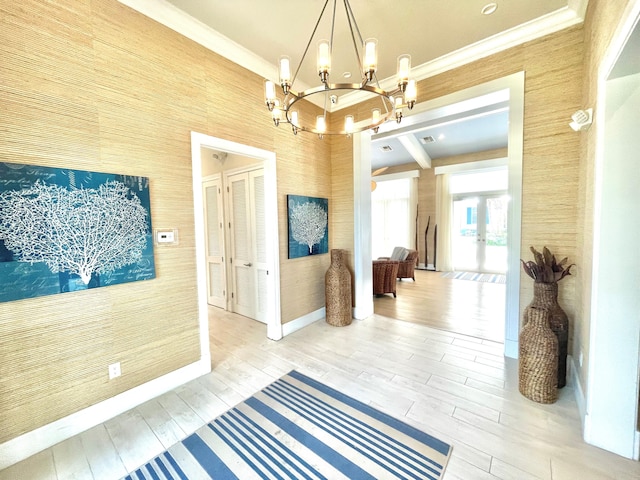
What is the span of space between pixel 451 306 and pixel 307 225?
302cm

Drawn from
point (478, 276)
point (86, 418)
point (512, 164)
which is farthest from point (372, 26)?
point (478, 276)

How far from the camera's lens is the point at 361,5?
2164 millimetres

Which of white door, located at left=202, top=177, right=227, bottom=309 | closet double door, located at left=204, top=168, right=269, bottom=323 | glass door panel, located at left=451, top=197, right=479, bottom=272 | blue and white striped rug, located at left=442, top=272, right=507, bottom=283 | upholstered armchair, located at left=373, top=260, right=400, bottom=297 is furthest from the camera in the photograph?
glass door panel, located at left=451, top=197, right=479, bottom=272

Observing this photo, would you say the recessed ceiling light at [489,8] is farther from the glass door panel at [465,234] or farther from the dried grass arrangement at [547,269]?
the glass door panel at [465,234]

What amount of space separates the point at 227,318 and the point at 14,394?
101 inches

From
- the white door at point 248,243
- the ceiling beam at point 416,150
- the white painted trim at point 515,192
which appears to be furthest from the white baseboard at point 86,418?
the ceiling beam at point 416,150

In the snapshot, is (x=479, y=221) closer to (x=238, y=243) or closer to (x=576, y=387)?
(x=576, y=387)

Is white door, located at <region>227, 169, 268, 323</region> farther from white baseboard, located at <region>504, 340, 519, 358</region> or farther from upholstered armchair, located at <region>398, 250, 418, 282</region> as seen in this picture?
upholstered armchair, located at <region>398, 250, 418, 282</region>

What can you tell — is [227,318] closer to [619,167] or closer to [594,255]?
[594,255]

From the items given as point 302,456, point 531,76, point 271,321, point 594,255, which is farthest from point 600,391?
point 271,321

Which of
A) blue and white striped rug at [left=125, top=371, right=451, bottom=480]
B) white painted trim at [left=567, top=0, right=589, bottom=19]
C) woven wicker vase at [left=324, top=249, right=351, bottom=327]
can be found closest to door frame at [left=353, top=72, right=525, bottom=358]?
white painted trim at [left=567, top=0, right=589, bottom=19]

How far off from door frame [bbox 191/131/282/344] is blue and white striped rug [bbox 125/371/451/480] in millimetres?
941

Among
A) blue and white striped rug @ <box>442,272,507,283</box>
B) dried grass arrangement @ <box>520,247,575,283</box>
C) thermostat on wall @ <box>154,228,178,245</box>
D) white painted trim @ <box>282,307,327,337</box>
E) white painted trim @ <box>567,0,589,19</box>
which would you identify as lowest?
blue and white striped rug @ <box>442,272,507,283</box>

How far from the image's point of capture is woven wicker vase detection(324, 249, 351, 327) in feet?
12.0
